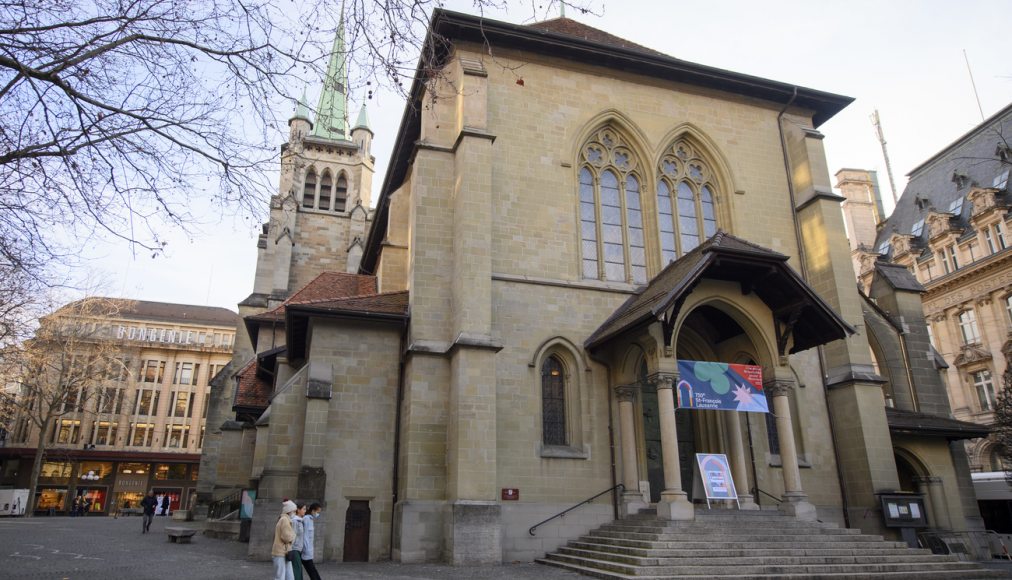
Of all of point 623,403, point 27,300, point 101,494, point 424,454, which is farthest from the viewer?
point 101,494

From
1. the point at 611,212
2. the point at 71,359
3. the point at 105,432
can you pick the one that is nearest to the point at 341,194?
the point at 71,359

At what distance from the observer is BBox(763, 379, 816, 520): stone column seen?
44.9 ft

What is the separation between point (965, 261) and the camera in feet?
124

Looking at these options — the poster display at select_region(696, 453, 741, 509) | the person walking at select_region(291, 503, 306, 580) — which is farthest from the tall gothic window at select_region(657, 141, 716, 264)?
the person walking at select_region(291, 503, 306, 580)

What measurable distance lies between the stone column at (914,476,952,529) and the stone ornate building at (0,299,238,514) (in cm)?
4771

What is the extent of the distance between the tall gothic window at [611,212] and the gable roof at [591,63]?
6.87 feet

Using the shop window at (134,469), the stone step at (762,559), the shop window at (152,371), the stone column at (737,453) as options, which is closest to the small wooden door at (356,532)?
the stone step at (762,559)

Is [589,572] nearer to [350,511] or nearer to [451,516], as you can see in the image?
[451,516]

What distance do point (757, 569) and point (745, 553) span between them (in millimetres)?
572

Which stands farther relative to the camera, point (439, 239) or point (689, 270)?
point (439, 239)

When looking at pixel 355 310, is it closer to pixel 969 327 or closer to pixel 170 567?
pixel 170 567

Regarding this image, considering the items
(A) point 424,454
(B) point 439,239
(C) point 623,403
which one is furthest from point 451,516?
(B) point 439,239

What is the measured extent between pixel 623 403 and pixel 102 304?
3366 cm

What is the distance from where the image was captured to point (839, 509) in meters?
16.1
